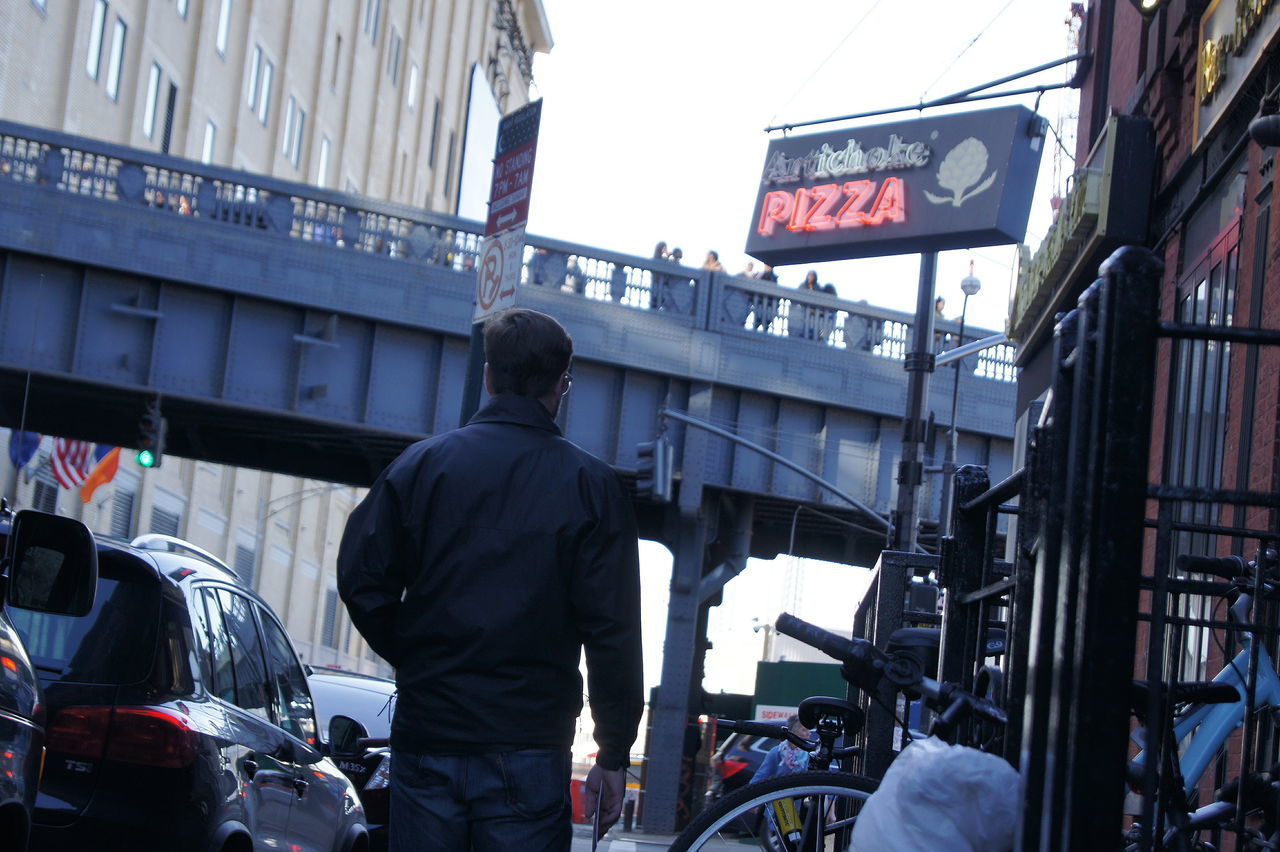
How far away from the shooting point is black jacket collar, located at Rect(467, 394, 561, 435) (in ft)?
14.3

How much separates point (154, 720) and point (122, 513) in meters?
37.9

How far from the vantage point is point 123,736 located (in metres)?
5.32

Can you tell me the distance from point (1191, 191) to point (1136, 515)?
930cm

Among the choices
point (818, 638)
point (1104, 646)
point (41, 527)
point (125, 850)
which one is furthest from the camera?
point (125, 850)

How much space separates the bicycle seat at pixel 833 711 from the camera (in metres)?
4.82

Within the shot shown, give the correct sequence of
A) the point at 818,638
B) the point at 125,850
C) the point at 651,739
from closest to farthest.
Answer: the point at 818,638, the point at 125,850, the point at 651,739

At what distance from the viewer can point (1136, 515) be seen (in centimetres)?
290

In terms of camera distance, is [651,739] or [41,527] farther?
[651,739]

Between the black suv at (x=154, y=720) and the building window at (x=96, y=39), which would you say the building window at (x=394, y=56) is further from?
the black suv at (x=154, y=720)

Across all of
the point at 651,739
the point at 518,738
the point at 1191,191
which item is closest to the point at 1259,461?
the point at 1191,191

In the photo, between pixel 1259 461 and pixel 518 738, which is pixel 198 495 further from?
pixel 518 738

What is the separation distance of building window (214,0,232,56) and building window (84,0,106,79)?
7.73m

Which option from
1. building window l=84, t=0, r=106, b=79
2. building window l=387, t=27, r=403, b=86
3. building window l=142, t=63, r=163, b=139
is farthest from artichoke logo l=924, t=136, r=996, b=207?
building window l=387, t=27, r=403, b=86

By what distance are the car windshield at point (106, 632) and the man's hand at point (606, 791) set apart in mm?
1924
